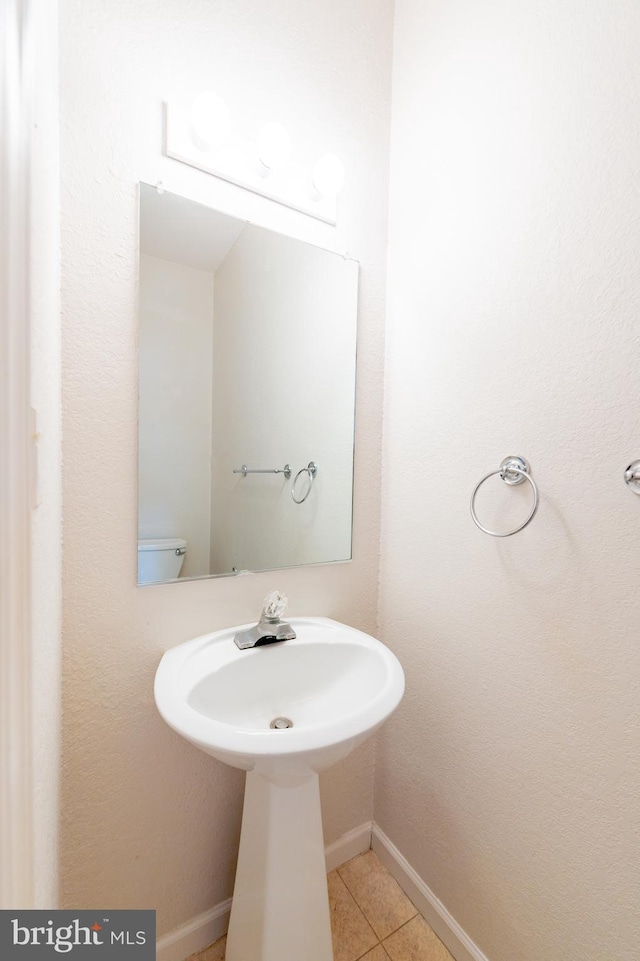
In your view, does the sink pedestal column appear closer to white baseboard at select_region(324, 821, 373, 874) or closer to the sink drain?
the sink drain

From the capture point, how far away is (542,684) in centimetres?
86

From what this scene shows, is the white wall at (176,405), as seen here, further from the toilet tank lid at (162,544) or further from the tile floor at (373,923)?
the tile floor at (373,923)

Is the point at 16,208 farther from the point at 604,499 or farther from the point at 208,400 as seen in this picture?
the point at 604,499

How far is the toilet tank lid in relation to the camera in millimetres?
934

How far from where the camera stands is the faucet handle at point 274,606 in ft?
3.37

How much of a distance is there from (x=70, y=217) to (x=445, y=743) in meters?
1.52

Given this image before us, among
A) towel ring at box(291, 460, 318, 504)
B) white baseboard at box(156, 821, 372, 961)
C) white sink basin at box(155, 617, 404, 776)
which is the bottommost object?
white baseboard at box(156, 821, 372, 961)

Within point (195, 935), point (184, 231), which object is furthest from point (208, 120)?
point (195, 935)

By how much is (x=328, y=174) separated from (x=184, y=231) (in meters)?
0.43

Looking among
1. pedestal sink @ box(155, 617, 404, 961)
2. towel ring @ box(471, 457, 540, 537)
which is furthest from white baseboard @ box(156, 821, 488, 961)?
towel ring @ box(471, 457, 540, 537)

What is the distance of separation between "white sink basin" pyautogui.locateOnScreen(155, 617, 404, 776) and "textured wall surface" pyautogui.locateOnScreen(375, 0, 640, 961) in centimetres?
25

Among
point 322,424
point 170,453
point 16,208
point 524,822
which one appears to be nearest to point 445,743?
point 524,822

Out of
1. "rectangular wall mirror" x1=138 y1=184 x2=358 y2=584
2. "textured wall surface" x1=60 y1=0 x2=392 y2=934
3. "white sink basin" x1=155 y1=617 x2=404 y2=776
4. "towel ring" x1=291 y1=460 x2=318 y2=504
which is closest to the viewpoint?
"white sink basin" x1=155 y1=617 x2=404 y2=776

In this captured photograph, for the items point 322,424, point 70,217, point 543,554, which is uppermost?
point 70,217
